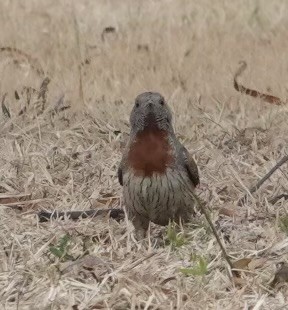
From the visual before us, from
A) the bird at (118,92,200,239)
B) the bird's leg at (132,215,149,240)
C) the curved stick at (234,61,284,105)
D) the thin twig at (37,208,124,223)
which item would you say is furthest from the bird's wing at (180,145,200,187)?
the curved stick at (234,61,284,105)

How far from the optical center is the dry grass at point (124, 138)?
15.9ft

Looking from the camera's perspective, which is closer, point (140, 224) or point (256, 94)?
point (140, 224)

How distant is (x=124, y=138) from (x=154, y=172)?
5.54ft

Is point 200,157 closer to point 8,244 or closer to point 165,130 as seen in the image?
point 165,130

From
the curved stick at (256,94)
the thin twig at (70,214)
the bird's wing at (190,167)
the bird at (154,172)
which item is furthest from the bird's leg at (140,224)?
the curved stick at (256,94)

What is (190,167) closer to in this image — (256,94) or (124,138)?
(124,138)

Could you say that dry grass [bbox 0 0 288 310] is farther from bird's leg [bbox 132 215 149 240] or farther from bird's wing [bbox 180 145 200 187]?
bird's wing [bbox 180 145 200 187]

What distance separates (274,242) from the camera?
5332 mm

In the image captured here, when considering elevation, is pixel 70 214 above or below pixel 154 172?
below

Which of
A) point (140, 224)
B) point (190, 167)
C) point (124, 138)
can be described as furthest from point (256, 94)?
point (140, 224)

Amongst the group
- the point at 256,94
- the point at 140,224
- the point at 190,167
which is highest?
the point at 190,167

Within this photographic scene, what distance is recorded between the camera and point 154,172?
5.67 meters

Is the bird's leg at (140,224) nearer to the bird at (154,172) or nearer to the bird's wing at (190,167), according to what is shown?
the bird at (154,172)

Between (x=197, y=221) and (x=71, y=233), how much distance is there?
658mm
